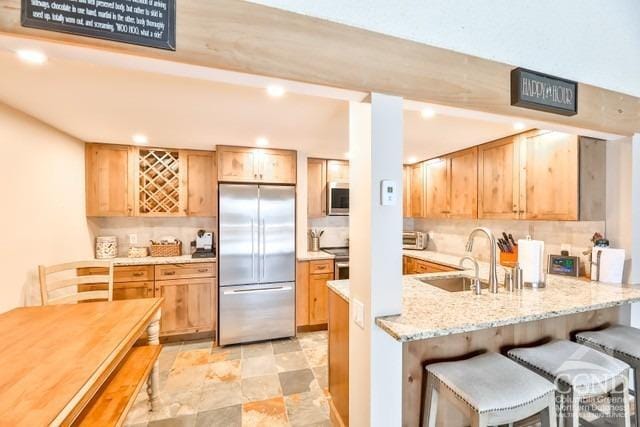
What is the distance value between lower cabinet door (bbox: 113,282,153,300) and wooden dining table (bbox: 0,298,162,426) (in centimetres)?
115

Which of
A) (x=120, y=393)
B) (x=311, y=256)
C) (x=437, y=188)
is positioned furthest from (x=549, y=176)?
(x=120, y=393)

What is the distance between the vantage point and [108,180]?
3.24 meters

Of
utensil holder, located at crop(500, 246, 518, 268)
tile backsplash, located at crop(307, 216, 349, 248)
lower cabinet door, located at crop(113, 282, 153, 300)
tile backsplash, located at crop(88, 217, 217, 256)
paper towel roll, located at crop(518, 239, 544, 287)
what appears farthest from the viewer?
tile backsplash, located at crop(307, 216, 349, 248)

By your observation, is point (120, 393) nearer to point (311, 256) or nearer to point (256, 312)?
point (256, 312)

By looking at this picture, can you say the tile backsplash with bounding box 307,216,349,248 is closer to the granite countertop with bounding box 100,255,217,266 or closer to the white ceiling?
the white ceiling

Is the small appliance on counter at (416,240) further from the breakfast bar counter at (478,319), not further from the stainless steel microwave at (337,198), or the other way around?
the breakfast bar counter at (478,319)

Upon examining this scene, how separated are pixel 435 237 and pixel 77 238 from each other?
4.55 meters

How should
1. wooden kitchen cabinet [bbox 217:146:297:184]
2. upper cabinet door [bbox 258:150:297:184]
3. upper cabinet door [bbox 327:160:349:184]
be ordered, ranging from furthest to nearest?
upper cabinet door [bbox 327:160:349:184] → upper cabinet door [bbox 258:150:297:184] → wooden kitchen cabinet [bbox 217:146:297:184]

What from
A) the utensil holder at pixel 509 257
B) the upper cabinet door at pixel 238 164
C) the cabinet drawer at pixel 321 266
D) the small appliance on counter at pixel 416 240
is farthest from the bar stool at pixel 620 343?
the upper cabinet door at pixel 238 164

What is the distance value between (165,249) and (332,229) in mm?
2302

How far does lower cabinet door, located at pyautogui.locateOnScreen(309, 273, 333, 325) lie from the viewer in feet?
11.6

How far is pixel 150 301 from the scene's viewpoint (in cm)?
207

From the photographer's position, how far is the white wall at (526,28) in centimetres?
139

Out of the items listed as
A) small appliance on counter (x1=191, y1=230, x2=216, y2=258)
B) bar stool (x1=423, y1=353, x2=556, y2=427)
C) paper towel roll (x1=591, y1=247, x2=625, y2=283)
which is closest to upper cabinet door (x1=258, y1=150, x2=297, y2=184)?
small appliance on counter (x1=191, y1=230, x2=216, y2=258)
